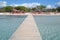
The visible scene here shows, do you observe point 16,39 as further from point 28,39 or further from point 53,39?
point 53,39

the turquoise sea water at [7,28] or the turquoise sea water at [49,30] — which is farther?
the turquoise sea water at [7,28]

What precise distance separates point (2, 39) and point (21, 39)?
2.34m

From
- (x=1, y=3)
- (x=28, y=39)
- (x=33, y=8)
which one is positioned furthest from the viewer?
(x=1, y=3)

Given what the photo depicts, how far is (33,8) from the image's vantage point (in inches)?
2365

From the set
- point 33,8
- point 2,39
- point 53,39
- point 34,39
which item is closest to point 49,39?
point 53,39

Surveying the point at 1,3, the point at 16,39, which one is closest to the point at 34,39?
the point at 16,39

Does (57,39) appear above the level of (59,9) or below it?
above

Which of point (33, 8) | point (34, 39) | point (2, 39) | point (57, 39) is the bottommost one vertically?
point (33, 8)

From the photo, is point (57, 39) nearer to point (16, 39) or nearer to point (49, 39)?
point (49, 39)

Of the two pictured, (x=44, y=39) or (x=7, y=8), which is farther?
(x=7, y=8)

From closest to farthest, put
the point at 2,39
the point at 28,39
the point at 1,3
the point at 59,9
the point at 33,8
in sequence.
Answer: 1. the point at 28,39
2. the point at 2,39
3. the point at 59,9
4. the point at 33,8
5. the point at 1,3

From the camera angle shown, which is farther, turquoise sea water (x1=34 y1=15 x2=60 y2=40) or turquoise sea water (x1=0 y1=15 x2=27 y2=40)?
turquoise sea water (x1=0 y1=15 x2=27 y2=40)

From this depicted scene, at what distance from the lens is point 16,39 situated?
2.88 m

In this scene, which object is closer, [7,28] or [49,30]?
[49,30]
